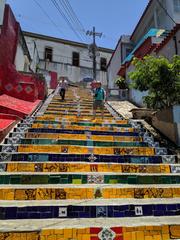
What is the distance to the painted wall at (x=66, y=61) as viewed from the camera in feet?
91.7

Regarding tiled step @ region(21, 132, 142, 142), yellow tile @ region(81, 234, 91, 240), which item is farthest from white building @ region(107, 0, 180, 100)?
yellow tile @ region(81, 234, 91, 240)

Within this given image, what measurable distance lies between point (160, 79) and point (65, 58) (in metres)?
25.2

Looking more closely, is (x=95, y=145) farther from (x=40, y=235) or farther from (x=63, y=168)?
(x=40, y=235)

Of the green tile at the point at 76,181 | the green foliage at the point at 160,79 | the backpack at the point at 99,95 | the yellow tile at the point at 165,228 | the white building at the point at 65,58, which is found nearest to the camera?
the yellow tile at the point at 165,228

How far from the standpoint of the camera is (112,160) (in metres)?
4.27

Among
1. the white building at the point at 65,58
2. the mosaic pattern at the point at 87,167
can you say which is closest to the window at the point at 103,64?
the white building at the point at 65,58

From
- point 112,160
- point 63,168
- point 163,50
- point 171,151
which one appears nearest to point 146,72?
point 171,151

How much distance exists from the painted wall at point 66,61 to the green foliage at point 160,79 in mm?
22954

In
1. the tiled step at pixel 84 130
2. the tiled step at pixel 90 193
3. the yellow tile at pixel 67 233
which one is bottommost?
the yellow tile at pixel 67 233

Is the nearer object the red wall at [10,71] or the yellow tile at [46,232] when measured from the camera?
the yellow tile at [46,232]

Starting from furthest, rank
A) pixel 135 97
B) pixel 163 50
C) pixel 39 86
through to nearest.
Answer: pixel 135 97
pixel 39 86
pixel 163 50

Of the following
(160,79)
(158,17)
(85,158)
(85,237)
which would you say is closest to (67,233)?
(85,237)

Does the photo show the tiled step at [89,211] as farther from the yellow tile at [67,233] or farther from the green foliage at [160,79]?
the green foliage at [160,79]

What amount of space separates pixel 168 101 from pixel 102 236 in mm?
4478
